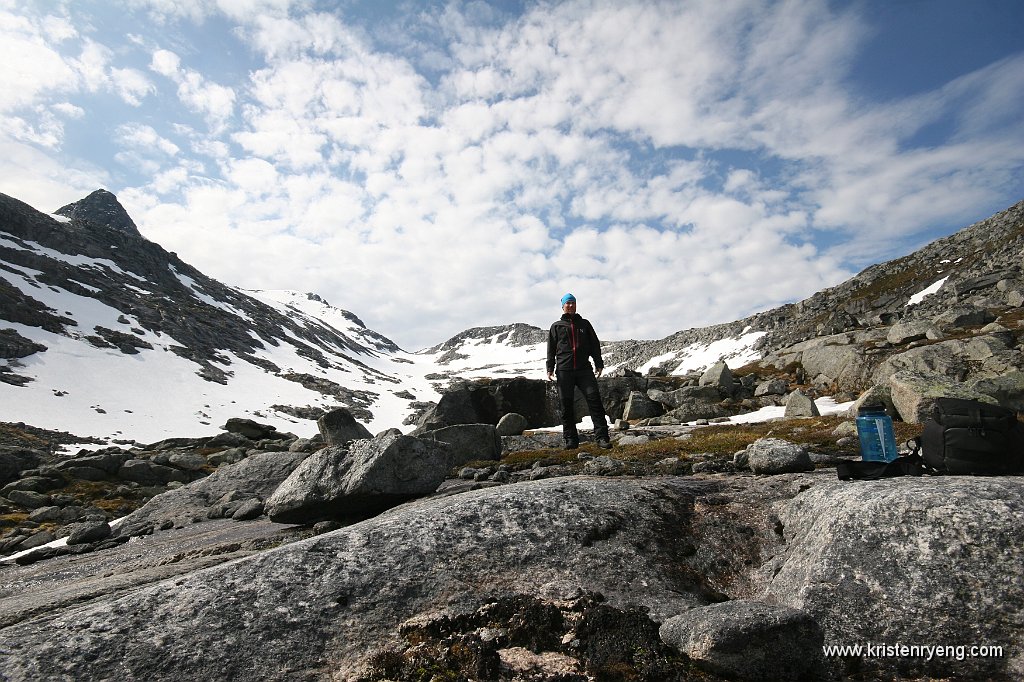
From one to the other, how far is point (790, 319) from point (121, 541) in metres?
117

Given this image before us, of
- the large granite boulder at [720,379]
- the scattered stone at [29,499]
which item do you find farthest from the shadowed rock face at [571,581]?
the large granite boulder at [720,379]

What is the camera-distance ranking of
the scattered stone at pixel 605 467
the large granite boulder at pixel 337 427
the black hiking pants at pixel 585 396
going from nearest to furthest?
1. the scattered stone at pixel 605 467
2. the black hiking pants at pixel 585 396
3. the large granite boulder at pixel 337 427

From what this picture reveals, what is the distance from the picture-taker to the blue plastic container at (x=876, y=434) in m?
9.02

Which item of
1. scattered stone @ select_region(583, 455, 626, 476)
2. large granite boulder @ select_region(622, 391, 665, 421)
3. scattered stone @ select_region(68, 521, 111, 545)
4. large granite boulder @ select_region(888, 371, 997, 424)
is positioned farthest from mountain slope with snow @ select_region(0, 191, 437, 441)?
large granite boulder @ select_region(888, 371, 997, 424)

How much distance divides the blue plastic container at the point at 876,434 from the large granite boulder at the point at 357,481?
8.54 metres

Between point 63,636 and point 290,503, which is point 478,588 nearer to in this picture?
point 63,636

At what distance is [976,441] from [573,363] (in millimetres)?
9699

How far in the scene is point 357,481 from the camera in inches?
396

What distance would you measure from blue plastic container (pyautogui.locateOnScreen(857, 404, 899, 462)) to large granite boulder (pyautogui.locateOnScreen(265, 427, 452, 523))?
8.54m

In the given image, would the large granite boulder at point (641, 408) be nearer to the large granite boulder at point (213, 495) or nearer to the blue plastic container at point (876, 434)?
the large granite boulder at point (213, 495)

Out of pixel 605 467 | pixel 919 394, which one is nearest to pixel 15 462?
pixel 605 467

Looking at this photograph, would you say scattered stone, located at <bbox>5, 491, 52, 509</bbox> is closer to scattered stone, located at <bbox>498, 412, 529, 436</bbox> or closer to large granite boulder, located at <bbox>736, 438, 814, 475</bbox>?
scattered stone, located at <bbox>498, 412, 529, 436</bbox>

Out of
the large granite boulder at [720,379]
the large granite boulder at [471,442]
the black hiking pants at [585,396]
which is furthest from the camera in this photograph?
the large granite boulder at [720,379]

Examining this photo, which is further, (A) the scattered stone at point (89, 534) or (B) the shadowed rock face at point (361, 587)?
(A) the scattered stone at point (89, 534)
